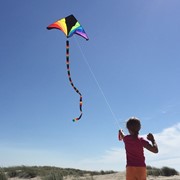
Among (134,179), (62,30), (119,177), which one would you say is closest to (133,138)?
(134,179)

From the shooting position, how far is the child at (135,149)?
603 centimetres

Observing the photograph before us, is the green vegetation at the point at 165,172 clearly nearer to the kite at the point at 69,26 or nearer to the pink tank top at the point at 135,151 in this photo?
the kite at the point at 69,26

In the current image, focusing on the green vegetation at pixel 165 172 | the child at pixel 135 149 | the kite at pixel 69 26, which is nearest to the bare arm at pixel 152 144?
the child at pixel 135 149

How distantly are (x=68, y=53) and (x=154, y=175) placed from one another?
564 inches

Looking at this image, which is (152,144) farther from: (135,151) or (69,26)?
(69,26)

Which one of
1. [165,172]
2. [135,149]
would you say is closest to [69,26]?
[135,149]

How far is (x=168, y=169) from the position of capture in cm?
2272

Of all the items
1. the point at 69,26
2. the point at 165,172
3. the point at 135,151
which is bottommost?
the point at 135,151

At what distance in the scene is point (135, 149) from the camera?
6152mm

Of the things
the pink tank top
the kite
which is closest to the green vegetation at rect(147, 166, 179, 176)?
the kite

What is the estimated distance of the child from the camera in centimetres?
603

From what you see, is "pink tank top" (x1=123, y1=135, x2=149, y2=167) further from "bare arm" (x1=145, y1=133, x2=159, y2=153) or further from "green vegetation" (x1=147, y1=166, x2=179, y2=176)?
"green vegetation" (x1=147, y1=166, x2=179, y2=176)

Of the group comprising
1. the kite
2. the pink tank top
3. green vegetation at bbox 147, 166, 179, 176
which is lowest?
the pink tank top

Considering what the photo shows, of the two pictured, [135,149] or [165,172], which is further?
[165,172]
